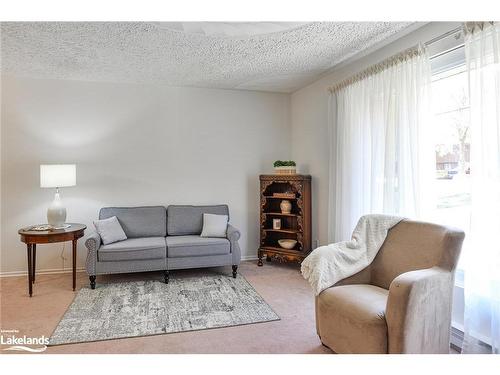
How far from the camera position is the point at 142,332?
2496mm

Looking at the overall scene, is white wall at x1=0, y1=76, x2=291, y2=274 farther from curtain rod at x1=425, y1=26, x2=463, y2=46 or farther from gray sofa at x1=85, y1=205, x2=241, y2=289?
curtain rod at x1=425, y1=26, x2=463, y2=46

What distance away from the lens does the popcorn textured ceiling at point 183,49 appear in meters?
2.66

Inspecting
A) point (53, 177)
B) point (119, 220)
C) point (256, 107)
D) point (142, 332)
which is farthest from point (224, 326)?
point (256, 107)

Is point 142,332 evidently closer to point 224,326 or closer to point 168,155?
point 224,326

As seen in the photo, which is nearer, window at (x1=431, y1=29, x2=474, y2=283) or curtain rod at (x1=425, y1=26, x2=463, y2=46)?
curtain rod at (x1=425, y1=26, x2=463, y2=46)

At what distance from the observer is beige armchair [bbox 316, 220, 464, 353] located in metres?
1.77

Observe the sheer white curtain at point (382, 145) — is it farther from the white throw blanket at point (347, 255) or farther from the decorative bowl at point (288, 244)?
the decorative bowl at point (288, 244)

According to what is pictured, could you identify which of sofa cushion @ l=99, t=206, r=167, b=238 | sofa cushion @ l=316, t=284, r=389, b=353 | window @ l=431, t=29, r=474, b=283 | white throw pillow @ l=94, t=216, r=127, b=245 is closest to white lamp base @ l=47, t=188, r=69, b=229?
white throw pillow @ l=94, t=216, r=127, b=245

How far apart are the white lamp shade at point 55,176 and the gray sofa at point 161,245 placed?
599mm

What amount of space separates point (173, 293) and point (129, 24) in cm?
254

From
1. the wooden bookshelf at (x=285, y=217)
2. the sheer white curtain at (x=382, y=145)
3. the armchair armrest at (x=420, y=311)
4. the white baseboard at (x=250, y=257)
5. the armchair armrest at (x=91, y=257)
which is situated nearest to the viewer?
the armchair armrest at (x=420, y=311)

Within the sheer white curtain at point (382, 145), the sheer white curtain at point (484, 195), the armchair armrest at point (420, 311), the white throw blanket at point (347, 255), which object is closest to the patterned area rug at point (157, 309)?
the white throw blanket at point (347, 255)

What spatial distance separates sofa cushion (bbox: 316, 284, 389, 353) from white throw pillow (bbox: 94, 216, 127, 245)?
99.2 inches
